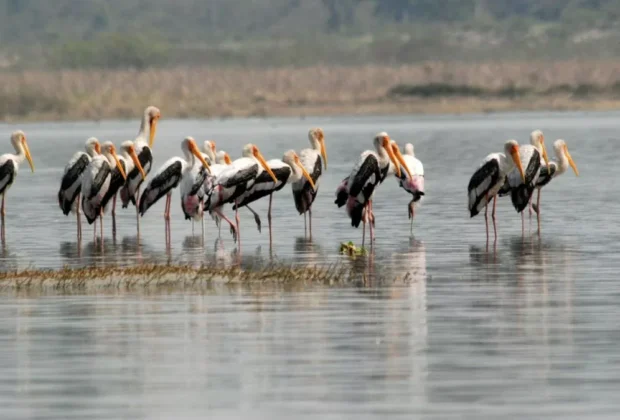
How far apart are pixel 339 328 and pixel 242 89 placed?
6136 cm

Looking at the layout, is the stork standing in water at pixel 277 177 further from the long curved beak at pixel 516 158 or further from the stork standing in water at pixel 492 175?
the long curved beak at pixel 516 158

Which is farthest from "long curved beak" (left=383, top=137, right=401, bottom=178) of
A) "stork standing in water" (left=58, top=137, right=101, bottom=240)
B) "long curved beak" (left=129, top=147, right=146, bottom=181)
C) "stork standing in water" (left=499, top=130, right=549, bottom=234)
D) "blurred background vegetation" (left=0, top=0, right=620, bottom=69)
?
"blurred background vegetation" (left=0, top=0, right=620, bottom=69)

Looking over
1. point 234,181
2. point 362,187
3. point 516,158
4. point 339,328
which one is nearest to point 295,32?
point 516,158

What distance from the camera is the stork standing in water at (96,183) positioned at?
68.0ft

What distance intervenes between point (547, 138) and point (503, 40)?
69888 mm

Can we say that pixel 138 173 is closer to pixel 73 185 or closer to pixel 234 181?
pixel 73 185

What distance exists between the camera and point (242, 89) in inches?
2906

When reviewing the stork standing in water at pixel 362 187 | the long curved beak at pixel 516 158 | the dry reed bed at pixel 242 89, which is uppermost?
the dry reed bed at pixel 242 89

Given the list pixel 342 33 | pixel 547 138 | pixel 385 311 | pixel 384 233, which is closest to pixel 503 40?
pixel 342 33

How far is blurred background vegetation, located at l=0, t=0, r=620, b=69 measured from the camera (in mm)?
108500

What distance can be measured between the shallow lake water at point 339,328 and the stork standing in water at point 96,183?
43cm

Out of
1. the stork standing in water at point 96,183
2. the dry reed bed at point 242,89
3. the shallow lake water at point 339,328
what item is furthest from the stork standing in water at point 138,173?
the dry reed bed at point 242,89

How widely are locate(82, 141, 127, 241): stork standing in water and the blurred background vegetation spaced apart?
3152 inches

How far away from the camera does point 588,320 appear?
1298cm
